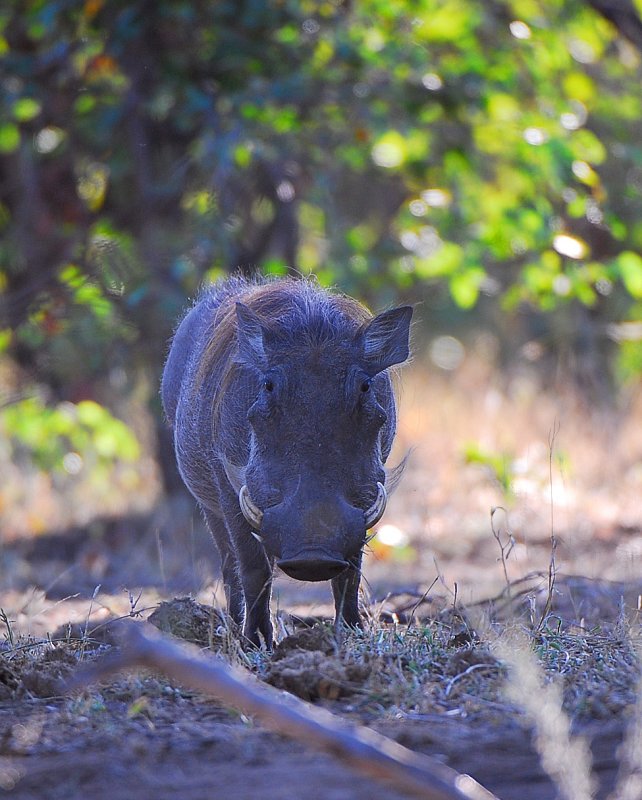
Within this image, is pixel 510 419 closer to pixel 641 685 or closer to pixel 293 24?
pixel 293 24

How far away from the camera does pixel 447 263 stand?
7.52 m

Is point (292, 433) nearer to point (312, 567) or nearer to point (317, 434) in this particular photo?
point (317, 434)

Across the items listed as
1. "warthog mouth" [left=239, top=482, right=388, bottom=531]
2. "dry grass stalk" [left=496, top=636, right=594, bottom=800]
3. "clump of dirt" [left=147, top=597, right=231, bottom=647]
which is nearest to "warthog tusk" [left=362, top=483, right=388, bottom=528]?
"warthog mouth" [left=239, top=482, right=388, bottom=531]

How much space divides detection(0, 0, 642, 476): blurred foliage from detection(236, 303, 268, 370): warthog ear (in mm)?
2308

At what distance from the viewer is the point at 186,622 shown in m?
3.74

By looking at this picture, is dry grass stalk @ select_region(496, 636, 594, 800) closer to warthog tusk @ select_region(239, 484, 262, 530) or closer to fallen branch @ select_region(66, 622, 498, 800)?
fallen branch @ select_region(66, 622, 498, 800)

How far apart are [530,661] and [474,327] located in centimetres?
1285

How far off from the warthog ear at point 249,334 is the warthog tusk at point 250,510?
44 cm

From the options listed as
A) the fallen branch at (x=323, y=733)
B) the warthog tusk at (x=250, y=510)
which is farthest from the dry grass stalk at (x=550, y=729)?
the warthog tusk at (x=250, y=510)

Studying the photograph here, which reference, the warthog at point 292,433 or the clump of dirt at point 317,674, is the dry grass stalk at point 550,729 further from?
the warthog at point 292,433

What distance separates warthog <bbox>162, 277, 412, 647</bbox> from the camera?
11.4 feet

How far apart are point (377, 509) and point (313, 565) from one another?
377 mm

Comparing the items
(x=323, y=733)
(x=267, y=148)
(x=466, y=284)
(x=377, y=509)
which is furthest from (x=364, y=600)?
(x=267, y=148)

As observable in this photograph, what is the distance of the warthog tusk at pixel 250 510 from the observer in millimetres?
3645
